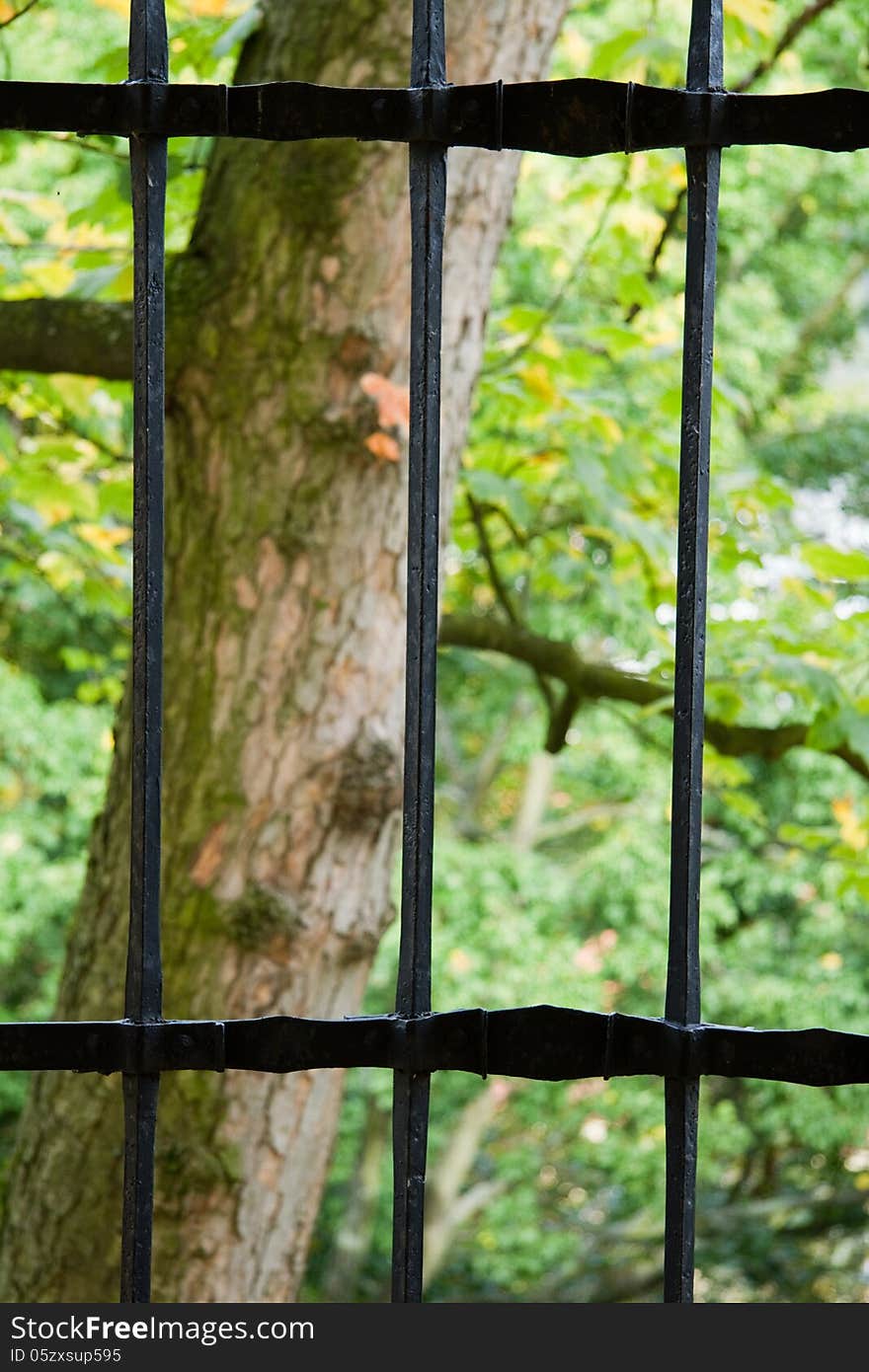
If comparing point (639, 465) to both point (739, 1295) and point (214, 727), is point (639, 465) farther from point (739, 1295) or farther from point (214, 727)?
point (739, 1295)

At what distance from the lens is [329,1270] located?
7957 mm

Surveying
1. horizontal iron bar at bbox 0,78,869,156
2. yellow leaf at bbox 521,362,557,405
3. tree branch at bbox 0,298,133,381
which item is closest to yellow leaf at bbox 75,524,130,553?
yellow leaf at bbox 521,362,557,405

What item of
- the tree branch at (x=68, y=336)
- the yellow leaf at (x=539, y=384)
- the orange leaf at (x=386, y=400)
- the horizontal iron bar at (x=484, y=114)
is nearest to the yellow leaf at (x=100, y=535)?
the yellow leaf at (x=539, y=384)

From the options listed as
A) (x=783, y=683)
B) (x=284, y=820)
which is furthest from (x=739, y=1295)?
(x=284, y=820)

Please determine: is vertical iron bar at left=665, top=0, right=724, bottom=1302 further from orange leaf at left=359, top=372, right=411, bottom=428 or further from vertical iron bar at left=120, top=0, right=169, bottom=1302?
orange leaf at left=359, top=372, right=411, bottom=428

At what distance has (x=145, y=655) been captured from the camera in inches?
33.8

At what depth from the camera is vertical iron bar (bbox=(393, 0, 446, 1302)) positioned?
82 cm

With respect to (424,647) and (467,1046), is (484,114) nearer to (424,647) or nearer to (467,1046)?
(424,647)

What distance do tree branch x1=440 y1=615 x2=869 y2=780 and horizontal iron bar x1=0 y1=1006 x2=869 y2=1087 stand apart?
1.64 metres

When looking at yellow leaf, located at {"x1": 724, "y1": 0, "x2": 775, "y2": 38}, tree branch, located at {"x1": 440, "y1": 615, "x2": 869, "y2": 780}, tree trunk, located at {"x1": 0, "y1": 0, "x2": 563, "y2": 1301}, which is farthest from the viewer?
tree branch, located at {"x1": 440, "y1": 615, "x2": 869, "y2": 780}

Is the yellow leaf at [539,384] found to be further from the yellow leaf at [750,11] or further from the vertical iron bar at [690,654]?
the vertical iron bar at [690,654]

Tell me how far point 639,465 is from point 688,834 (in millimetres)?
1659

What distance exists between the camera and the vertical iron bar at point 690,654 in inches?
32.7

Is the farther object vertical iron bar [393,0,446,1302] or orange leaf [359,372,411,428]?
orange leaf [359,372,411,428]
